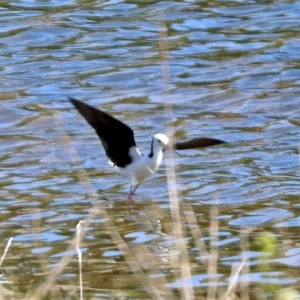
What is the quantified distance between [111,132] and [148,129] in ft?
8.38

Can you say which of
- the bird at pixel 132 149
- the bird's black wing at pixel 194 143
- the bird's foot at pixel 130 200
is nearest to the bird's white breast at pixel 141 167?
the bird at pixel 132 149

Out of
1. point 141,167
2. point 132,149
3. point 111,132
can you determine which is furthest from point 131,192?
point 111,132

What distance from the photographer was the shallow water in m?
6.81

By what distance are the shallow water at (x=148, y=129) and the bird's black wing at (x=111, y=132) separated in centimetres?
27

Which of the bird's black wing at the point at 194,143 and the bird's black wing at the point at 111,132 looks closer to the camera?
the bird's black wing at the point at 111,132

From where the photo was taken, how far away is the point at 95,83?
40.9ft

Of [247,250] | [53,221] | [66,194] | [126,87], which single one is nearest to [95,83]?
[126,87]

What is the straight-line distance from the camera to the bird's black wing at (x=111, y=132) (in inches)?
314

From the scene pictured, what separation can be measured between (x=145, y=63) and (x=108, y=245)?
6171 mm

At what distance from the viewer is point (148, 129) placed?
1077 centimetres

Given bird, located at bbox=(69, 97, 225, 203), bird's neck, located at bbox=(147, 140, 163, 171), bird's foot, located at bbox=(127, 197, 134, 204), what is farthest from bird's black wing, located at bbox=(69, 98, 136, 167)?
bird's foot, located at bbox=(127, 197, 134, 204)

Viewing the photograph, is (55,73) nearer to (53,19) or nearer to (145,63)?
(145,63)

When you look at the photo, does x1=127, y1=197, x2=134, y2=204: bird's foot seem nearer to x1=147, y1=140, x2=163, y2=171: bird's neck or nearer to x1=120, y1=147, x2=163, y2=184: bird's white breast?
x1=120, y1=147, x2=163, y2=184: bird's white breast

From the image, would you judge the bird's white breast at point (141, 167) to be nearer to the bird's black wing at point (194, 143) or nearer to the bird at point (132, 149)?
the bird at point (132, 149)
